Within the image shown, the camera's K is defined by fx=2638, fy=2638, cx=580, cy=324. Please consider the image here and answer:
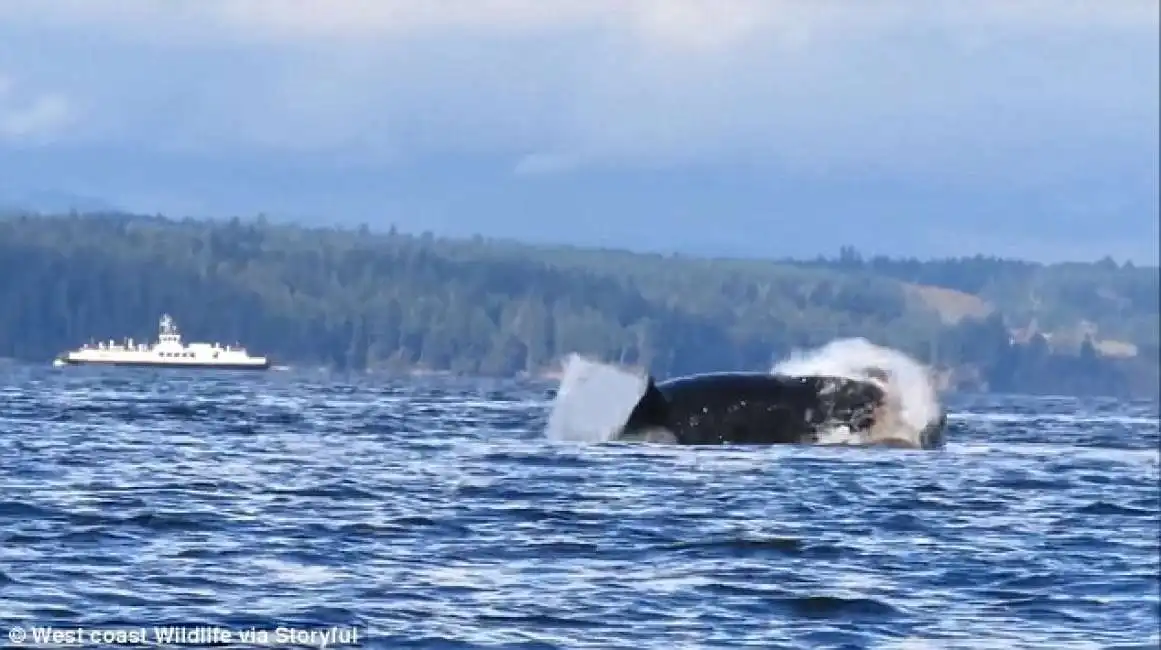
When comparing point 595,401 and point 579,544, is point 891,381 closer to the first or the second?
point 595,401

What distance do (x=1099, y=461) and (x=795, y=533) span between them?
68.0ft

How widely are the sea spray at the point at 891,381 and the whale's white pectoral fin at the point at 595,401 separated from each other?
2687 millimetres

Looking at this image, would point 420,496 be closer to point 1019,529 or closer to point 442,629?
point 1019,529

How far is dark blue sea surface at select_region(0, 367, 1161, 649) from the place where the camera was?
21000 millimetres

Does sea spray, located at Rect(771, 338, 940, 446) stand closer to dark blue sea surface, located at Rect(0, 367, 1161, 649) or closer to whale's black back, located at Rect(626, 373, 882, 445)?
whale's black back, located at Rect(626, 373, 882, 445)

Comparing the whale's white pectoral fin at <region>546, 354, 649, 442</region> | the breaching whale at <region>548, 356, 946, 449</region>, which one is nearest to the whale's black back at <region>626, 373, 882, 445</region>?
the breaching whale at <region>548, 356, 946, 449</region>

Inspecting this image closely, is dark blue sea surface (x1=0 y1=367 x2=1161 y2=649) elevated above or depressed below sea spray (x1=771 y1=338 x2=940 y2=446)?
below

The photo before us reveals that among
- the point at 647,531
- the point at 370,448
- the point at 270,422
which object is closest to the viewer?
the point at 647,531

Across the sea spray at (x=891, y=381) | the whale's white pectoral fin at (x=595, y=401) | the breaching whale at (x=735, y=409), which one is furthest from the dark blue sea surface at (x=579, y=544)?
the sea spray at (x=891, y=381)

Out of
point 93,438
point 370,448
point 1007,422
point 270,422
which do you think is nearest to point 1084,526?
point 370,448

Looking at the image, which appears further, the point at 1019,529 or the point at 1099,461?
the point at 1099,461

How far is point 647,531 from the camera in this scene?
91.6 ft

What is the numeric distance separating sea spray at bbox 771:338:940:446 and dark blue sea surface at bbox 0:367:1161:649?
143 cm

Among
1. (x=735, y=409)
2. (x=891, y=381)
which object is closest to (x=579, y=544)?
(x=735, y=409)
